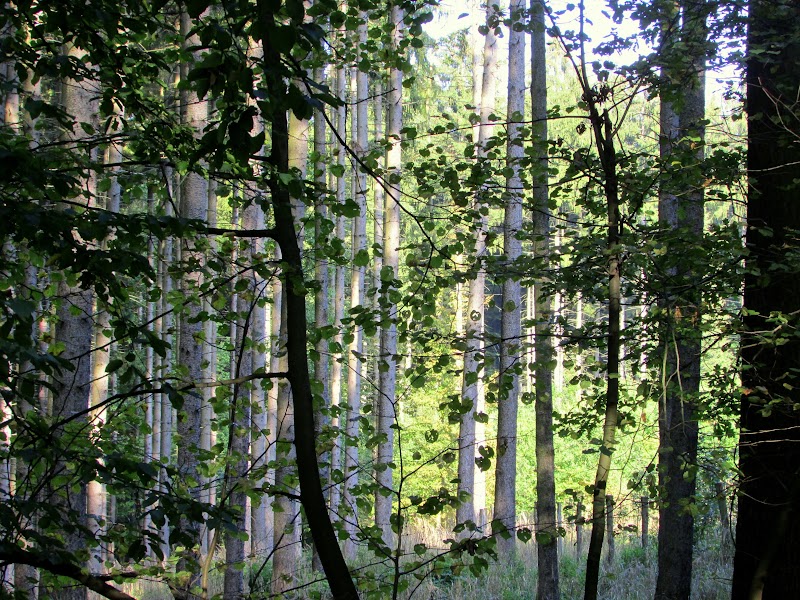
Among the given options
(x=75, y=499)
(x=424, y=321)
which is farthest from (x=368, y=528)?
(x=75, y=499)

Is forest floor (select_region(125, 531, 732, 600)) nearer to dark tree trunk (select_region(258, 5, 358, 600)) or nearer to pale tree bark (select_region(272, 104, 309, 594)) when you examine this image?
pale tree bark (select_region(272, 104, 309, 594))

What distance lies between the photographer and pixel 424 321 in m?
3.41

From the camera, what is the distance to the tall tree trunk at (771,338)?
4.16 m

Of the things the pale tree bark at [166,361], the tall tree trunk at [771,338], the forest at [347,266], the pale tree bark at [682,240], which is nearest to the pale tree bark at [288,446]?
the forest at [347,266]

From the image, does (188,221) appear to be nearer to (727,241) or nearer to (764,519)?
(727,241)

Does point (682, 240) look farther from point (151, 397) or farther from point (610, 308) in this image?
point (151, 397)

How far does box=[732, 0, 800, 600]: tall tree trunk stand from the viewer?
4156mm

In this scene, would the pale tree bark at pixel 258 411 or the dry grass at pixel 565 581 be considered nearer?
the pale tree bark at pixel 258 411

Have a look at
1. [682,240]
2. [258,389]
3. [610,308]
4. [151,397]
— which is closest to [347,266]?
[610,308]

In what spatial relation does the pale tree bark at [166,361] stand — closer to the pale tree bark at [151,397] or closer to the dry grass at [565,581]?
the pale tree bark at [151,397]

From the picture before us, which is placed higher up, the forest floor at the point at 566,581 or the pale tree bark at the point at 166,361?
the pale tree bark at the point at 166,361

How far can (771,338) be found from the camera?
396 centimetres

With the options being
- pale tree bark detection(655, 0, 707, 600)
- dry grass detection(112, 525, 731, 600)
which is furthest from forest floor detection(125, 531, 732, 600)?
pale tree bark detection(655, 0, 707, 600)

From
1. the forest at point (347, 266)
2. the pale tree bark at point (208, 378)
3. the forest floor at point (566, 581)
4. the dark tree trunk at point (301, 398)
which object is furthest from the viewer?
the forest floor at point (566, 581)
